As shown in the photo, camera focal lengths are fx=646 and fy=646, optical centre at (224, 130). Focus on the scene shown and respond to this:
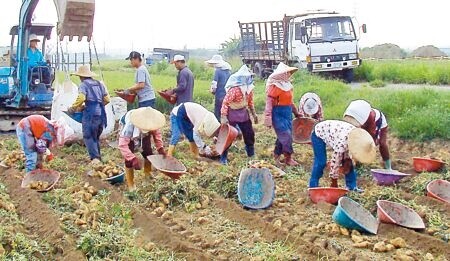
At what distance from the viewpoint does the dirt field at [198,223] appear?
5.38 metres

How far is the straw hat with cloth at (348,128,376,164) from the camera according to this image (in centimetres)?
623

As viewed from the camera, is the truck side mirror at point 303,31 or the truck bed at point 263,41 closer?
the truck side mirror at point 303,31

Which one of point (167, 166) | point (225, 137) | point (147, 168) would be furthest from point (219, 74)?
point (167, 166)

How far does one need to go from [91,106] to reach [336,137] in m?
3.74

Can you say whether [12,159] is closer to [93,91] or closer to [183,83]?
[93,91]

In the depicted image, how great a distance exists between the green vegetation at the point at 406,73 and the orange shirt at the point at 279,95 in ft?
32.8

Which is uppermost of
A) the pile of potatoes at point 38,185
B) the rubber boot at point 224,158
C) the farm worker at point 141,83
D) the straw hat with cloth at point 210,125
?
the farm worker at point 141,83

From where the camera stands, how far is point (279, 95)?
343 inches

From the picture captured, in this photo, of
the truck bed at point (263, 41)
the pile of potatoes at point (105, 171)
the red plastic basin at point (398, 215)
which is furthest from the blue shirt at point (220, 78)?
the truck bed at point (263, 41)

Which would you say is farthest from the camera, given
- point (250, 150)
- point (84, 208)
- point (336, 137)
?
point (250, 150)

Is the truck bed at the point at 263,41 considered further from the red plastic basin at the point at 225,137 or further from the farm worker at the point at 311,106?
the red plastic basin at the point at 225,137

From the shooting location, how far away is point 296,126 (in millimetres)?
9516

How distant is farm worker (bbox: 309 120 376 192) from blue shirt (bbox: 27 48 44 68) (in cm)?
750

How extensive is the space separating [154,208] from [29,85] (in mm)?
6949
